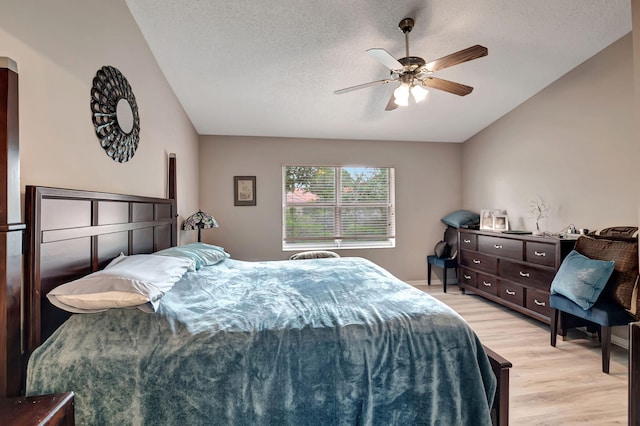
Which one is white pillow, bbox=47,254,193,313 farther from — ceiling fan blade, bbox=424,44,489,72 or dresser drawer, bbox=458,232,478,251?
dresser drawer, bbox=458,232,478,251

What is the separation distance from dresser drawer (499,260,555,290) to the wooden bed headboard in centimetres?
371

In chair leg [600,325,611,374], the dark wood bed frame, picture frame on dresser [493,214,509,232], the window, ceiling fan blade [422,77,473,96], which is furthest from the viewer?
the window

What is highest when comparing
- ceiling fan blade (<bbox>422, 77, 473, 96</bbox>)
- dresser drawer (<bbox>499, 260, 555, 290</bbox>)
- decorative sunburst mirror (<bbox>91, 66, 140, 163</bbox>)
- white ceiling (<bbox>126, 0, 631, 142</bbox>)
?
white ceiling (<bbox>126, 0, 631, 142</bbox>)

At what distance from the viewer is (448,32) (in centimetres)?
245

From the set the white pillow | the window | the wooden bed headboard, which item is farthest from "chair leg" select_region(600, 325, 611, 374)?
the wooden bed headboard

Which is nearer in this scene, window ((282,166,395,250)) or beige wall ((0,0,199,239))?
beige wall ((0,0,199,239))

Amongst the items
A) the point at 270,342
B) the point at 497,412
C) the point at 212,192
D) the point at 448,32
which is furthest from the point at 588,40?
the point at 212,192

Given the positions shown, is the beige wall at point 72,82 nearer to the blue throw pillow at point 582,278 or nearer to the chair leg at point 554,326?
the blue throw pillow at point 582,278

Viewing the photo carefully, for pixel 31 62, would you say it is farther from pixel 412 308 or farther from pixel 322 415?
pixel 412 308

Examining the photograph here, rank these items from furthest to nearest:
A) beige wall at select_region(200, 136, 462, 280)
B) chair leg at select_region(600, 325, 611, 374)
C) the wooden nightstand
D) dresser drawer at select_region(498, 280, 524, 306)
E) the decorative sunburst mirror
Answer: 1. beige wall at select_region(200, 136, 462, 280)
2. dresser drawer at select_region(498, 280, 524, 306)
3. chair leg at select_region(600, 325, 611, 374)
4. the decorative sunburst mirror
5. the wooden nightstand

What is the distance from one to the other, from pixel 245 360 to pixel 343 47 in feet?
8.39

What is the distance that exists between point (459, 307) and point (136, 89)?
4.09 m

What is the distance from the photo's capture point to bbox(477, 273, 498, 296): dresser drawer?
3585mm

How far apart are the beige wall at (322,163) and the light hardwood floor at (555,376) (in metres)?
1.62
